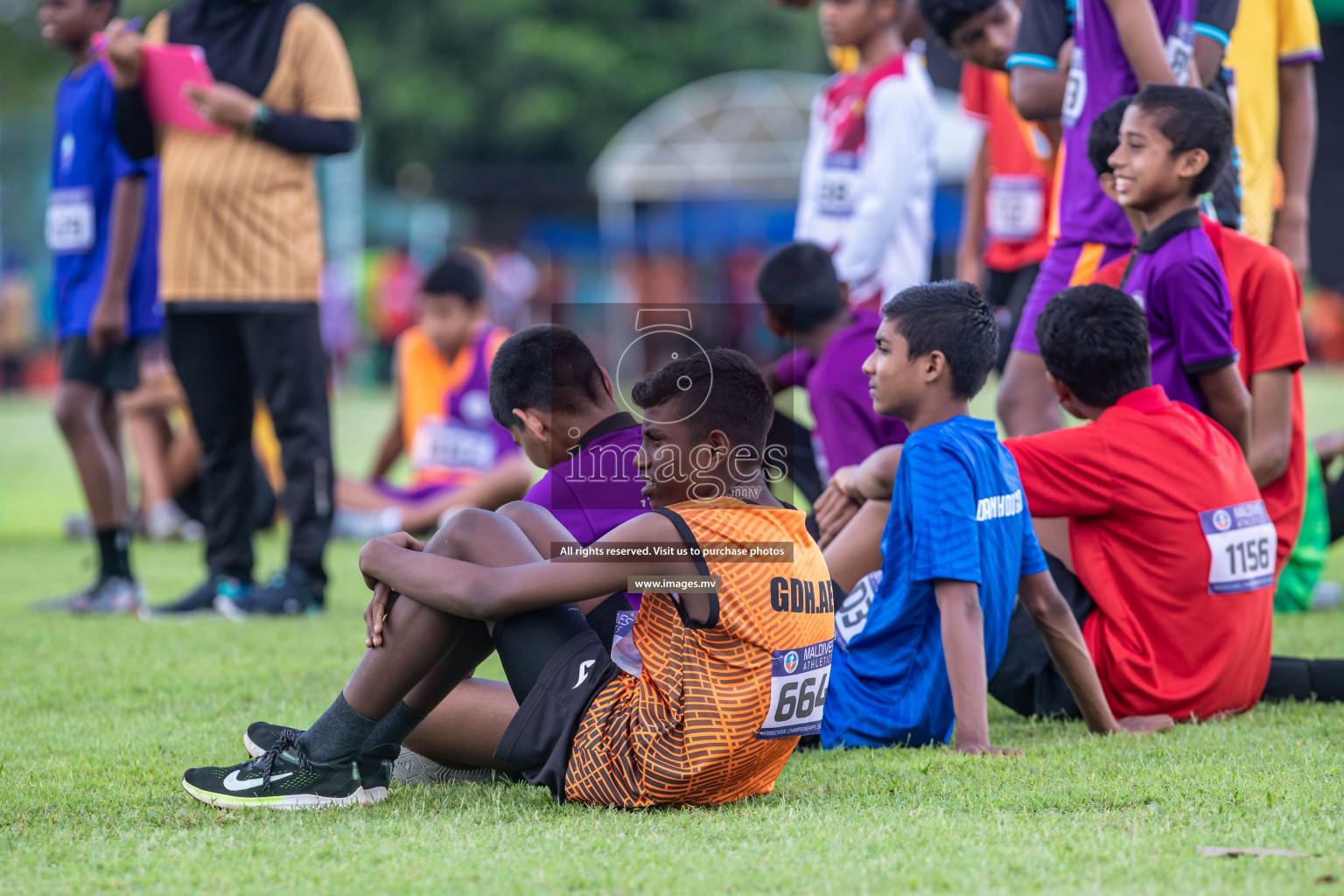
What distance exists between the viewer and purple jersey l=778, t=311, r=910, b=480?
171 inches

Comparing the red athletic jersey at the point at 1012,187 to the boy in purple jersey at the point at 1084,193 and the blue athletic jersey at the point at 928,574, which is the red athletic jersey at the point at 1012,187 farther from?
the blue athletic jersey at the point at 928,574

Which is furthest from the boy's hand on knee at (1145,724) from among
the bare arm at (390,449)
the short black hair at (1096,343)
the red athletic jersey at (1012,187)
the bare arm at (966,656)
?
the bare arm at (390,449)

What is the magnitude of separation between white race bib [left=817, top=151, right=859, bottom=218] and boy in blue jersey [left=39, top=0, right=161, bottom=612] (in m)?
2.68

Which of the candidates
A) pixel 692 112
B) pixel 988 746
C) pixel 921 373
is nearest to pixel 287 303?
pixel 921 373

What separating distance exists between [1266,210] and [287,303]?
3.51 meters

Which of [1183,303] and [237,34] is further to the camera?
[237,34]

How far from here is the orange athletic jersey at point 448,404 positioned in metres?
7.72

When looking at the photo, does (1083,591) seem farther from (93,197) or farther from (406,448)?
(406,448)

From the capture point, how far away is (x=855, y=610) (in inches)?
142

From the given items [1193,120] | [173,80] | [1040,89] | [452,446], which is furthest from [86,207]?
[1193,120]

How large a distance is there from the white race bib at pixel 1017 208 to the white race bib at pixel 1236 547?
9.56 ft

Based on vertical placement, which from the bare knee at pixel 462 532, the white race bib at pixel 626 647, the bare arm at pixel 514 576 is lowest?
the white race bib at pixel 626 647

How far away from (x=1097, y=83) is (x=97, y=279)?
3823mm

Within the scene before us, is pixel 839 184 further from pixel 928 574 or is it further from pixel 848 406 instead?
pixel 928 574
